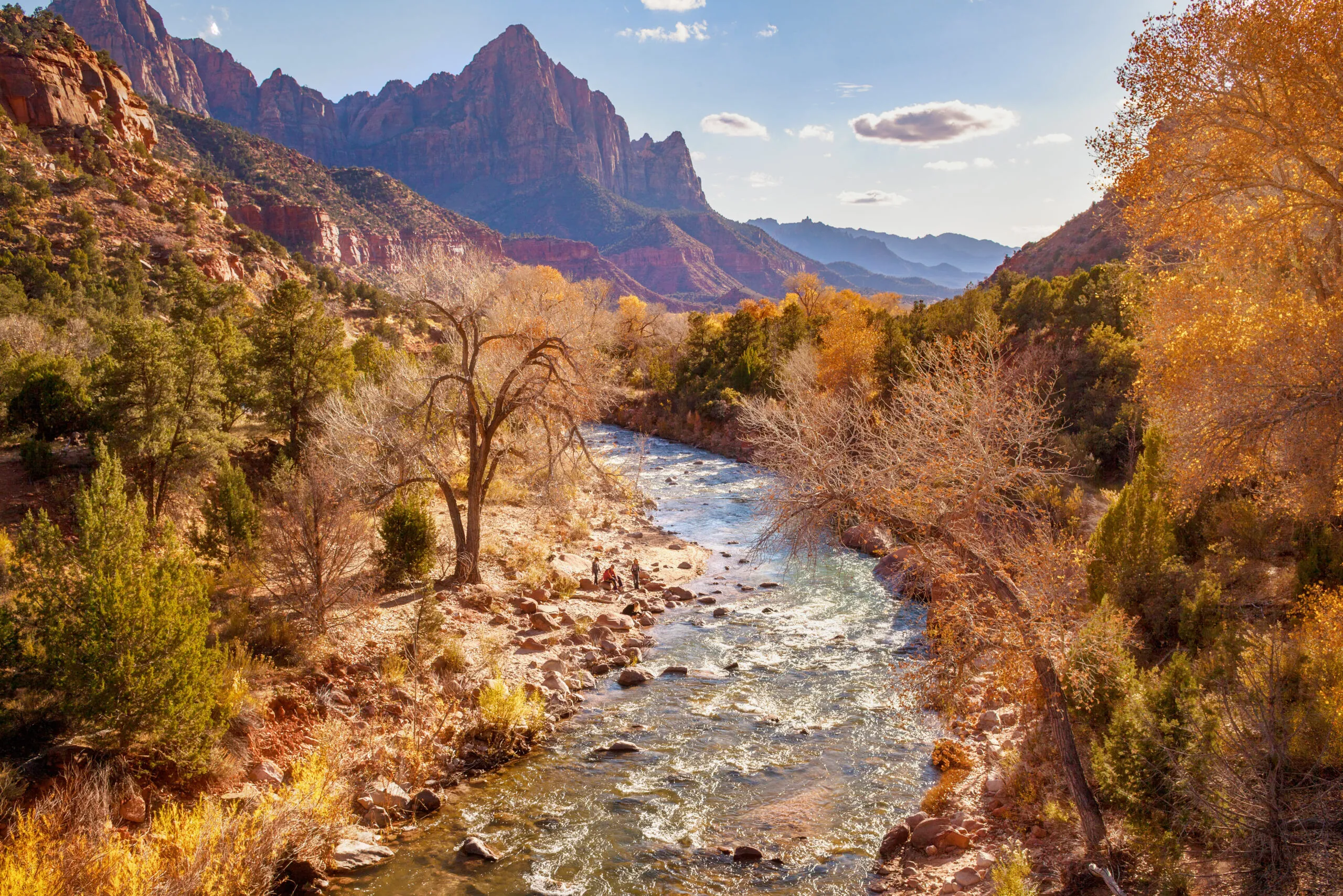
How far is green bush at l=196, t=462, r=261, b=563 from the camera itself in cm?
1296

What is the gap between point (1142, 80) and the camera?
9.15 m

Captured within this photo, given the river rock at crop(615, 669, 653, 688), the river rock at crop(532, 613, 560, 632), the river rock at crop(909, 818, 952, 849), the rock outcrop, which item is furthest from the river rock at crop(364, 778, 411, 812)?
the rock outcrop

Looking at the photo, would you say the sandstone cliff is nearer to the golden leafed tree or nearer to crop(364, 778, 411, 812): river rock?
A: the golden leafed tree

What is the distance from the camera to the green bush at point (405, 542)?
14867mm

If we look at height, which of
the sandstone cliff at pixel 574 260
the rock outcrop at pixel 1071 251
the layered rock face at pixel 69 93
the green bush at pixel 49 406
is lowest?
the green bush at pixel 49 406

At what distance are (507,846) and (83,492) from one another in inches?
254

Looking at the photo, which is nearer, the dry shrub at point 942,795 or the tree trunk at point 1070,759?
the tree trunk at point 1070,759

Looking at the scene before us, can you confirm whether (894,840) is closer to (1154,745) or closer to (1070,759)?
(1070,759)

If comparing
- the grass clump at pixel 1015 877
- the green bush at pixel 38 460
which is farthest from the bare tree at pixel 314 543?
the grass clump at pixel 1015 877

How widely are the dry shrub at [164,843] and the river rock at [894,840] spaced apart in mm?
6590

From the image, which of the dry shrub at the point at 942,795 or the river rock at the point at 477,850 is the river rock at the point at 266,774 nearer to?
the river rock at the point at 477,850

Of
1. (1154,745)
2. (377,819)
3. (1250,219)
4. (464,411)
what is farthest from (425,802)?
(1250,219)

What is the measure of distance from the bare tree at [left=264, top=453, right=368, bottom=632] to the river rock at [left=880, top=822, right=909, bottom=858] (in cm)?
933

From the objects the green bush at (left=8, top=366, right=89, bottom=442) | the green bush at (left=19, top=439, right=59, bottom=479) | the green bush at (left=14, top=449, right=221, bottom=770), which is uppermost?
the green bush at (left=8, top=366, right=89, bottom=442)
